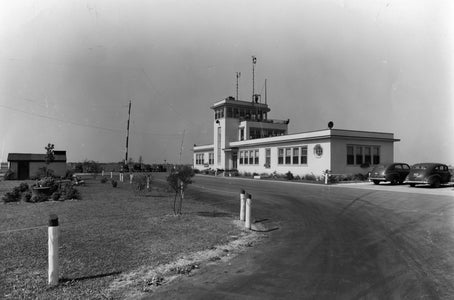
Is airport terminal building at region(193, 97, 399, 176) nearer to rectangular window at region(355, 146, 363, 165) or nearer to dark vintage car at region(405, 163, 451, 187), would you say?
rectangular window at region(355, 146, 363, 165)

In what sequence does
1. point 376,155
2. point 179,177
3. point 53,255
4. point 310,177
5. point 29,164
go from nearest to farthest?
point 53,255
point 179,177
point 310,177
point 376,155
point 29,164

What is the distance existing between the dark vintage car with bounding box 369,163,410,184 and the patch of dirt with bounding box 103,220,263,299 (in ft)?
70.3

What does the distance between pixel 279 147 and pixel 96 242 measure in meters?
32.4

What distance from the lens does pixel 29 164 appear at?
35.7m

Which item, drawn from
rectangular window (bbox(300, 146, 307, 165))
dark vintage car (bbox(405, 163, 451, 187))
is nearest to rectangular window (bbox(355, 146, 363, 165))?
rectangular window (bbox(300, 146, 307, 165))

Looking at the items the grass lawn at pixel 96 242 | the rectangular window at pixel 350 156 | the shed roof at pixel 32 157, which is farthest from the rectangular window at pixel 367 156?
the shed roof at pixel 32 157

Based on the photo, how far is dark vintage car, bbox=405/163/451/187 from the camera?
22.1 m

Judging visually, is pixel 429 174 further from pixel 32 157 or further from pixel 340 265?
pixel 32 157

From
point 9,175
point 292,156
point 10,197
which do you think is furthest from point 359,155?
point 9,175

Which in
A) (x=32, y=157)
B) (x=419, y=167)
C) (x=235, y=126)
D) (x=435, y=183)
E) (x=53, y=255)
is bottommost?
(x=53, y=255)

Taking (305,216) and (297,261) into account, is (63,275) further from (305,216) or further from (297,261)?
(305,216)

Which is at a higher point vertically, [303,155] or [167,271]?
[303,155]

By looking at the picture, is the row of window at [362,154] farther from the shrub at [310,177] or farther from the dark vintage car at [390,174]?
the dark vintage car at [390,174]

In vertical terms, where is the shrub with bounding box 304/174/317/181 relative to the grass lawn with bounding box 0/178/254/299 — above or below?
above
